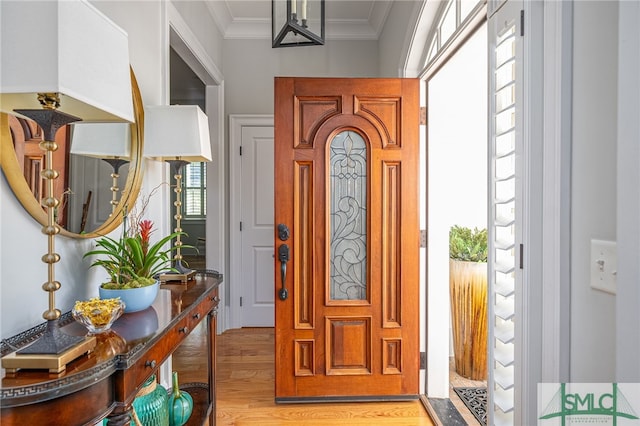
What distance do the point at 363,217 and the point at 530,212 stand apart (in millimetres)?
1384

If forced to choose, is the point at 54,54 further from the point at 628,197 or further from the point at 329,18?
the point at 329,18

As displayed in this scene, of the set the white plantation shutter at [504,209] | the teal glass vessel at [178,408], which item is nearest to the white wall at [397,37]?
the white plantation shutter at [504,209]

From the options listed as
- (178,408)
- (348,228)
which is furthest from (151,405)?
(348,228)

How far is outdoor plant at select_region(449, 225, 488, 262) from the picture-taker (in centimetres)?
273

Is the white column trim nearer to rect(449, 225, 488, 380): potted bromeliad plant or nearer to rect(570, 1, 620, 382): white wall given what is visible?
rect(570, 1, 620, 382): white wall

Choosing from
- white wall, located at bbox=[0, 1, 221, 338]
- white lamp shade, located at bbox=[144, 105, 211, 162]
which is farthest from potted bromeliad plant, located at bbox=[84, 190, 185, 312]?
white lamp shade, located at bbox=[144, 105, 211, 162]

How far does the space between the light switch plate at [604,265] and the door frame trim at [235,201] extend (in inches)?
128

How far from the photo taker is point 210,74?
335 cm

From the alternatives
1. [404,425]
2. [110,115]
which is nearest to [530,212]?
[110,115]

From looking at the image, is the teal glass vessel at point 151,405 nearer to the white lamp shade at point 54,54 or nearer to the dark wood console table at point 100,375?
the dark wood console table at point 100,375

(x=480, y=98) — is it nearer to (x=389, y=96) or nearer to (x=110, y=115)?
(x=389, y=96)

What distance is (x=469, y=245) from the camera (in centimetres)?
279

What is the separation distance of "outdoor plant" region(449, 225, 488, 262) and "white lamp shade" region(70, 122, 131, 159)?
2.37 metres

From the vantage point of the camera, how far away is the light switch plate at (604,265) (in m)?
0.87
